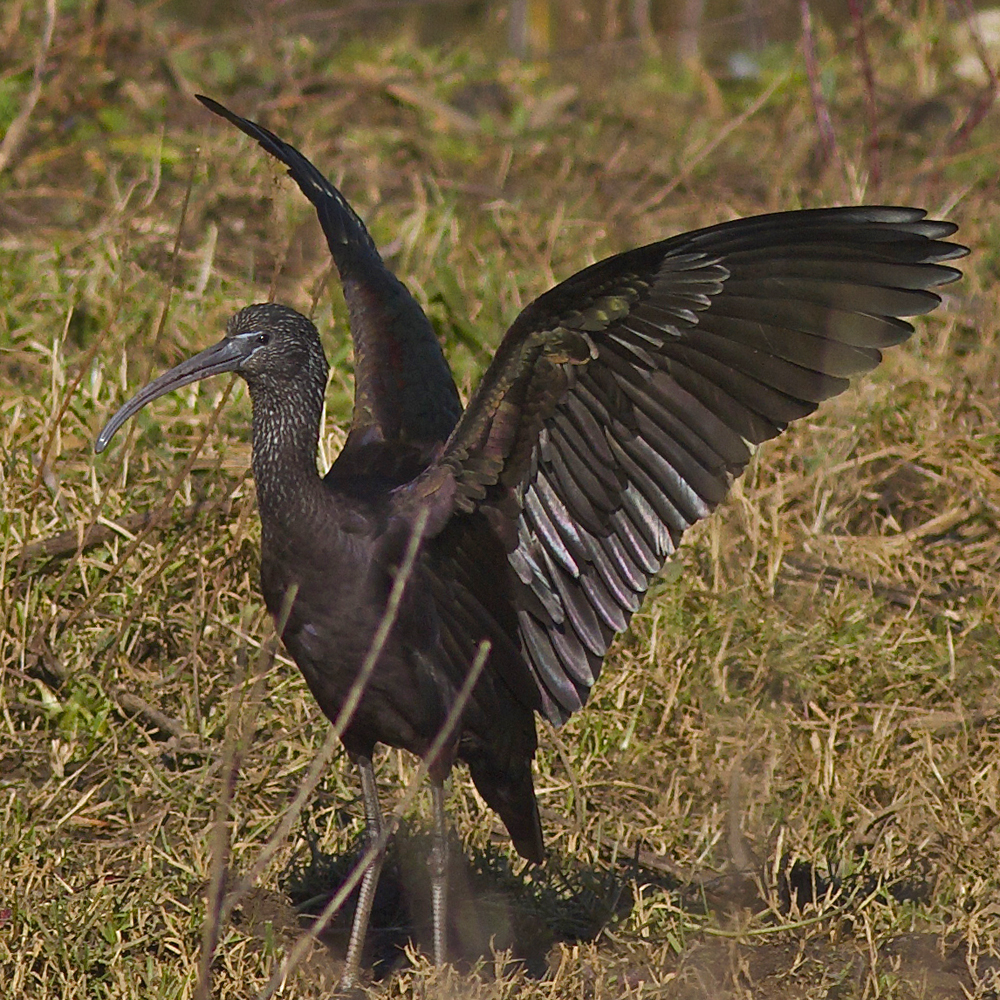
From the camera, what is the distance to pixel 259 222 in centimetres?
685

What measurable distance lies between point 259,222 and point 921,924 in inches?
158

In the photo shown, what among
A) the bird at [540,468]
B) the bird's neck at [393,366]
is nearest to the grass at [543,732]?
the bird's neck at [393,366]

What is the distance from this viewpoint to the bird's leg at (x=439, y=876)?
12.6 ft

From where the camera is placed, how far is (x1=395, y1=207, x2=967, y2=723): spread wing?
3285mm

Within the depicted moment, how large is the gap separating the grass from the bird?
13.0 inches

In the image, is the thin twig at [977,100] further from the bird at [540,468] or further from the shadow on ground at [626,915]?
the shadow on ground at [626,915]

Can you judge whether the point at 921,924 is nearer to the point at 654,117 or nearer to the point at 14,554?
the point at 14,554

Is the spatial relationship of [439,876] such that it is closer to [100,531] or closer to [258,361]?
[258,361]

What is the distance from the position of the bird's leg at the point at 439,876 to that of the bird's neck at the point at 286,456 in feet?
2.30

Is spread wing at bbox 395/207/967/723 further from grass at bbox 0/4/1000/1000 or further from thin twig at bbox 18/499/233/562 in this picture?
thin twig at bbox 18/499/233/562

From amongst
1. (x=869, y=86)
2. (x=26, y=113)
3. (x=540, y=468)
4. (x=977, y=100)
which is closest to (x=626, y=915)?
(x=540, y=468)

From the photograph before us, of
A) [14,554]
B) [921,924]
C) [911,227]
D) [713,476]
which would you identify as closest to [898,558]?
[921,924]

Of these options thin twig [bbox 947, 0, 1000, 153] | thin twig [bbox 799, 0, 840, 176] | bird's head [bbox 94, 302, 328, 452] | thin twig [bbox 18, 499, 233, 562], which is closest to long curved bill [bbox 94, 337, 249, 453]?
bird's head [bbox 94, 302, 328, 452]

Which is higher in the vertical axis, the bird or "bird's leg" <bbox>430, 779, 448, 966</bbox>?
the bird
